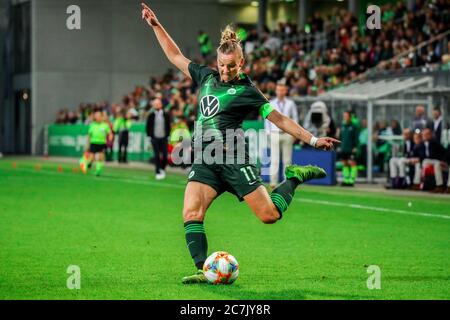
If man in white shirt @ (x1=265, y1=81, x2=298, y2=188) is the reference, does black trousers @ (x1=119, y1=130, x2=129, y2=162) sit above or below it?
below

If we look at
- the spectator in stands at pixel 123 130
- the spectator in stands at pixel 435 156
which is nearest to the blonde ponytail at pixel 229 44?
the spectator in stands at pixel 435 156

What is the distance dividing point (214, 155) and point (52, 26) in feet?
153

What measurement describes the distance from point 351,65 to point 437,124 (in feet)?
33.7

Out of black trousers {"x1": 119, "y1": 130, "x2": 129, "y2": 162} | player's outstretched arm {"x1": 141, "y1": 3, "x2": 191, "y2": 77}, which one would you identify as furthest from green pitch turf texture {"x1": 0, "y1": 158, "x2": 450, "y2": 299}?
black trousers {"x1": 119, "y1": 130, "x2": 129, "y2": 162}

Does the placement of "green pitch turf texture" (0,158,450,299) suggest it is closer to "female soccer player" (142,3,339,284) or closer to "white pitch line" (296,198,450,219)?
"white pitch line" (296,198,450,219)

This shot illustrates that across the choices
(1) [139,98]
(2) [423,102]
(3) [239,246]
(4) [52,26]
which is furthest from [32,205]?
(4) [52,26]

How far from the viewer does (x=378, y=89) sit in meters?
29.7

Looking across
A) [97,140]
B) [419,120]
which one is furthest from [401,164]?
[97,140]

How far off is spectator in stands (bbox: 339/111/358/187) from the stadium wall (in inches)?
1114

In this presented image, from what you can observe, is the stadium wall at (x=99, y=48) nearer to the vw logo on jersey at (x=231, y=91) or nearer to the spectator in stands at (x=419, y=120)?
the spectator in stands at (x=419, y=120)

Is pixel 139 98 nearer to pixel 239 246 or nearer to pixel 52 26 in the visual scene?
pixel 52 26

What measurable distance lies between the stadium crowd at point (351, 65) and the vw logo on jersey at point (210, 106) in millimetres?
14656

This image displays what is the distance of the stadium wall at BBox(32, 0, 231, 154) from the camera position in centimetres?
5584

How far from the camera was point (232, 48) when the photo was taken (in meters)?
10.3
